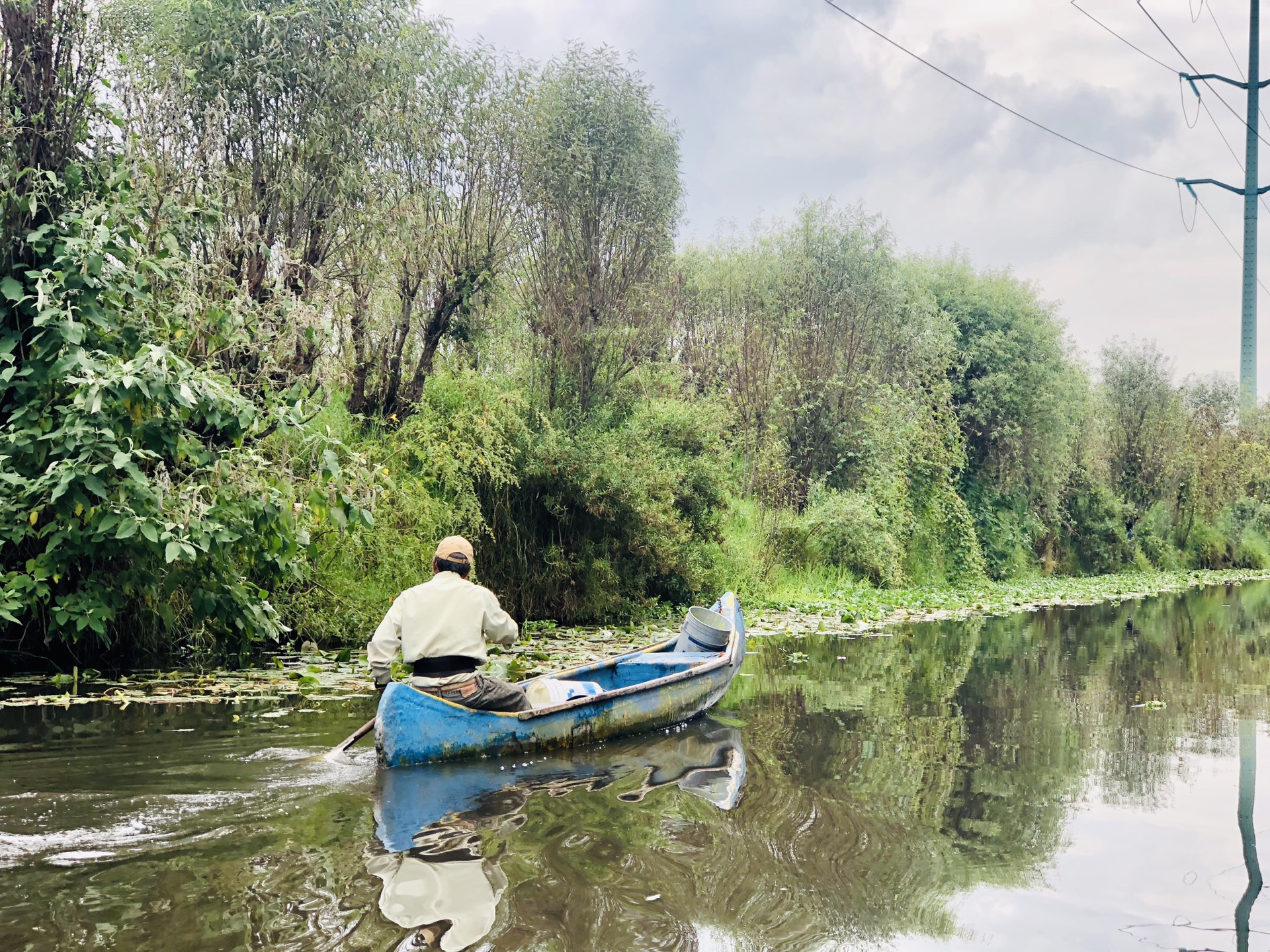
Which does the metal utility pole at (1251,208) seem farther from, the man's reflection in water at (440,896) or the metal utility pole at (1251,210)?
the man's reflection in water at (440,896)

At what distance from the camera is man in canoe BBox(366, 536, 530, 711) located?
7.73 meters

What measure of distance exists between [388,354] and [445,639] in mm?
7813

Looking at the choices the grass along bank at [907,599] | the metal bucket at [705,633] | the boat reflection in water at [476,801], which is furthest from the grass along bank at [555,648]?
the boat reflection in water at [476,801]

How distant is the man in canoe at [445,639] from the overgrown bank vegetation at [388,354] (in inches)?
98.0

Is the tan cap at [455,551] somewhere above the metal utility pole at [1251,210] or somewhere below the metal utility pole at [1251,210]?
below

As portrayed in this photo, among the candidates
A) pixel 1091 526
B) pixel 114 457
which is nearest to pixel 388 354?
pixel 114 457

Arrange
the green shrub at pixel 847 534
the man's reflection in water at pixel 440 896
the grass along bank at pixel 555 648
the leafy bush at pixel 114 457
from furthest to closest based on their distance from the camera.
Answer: the green shrub at pixel 847 534
the grass along bank at pixel 555 648
the leafy bush at pixel 114 457
the man's reflection in water at pixel 440 896

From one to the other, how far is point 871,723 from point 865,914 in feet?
16.1

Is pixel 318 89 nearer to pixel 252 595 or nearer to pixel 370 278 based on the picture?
pixel 370 278

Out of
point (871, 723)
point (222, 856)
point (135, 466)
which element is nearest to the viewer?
point (222, 856)

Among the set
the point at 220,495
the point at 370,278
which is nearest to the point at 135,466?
the point at 220,495

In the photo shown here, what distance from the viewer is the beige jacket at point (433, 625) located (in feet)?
25.4

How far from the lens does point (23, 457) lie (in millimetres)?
9469

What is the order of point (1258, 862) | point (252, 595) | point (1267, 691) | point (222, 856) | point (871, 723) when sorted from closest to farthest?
point (222, 856), point (1258, 862), point (871, 723), point (252, 595), point (1267, 691)
